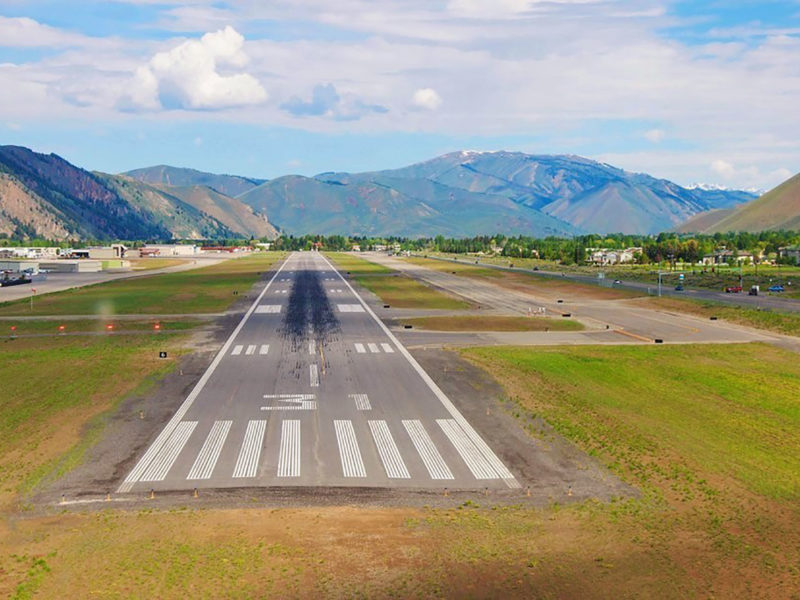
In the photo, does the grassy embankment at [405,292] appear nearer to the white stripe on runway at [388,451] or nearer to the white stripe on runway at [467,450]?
the white stripe on runway at [467,450]

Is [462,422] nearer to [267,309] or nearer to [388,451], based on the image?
[388,451]

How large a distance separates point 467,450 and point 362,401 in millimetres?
12014

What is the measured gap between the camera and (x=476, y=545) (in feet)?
92.0

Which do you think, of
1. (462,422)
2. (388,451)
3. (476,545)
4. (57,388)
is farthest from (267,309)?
(476,545)

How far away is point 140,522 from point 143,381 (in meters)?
28.3

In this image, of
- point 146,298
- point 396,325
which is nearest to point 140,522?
point 396,325

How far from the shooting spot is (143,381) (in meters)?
56.6

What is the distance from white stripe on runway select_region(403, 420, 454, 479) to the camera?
3638 centimetres

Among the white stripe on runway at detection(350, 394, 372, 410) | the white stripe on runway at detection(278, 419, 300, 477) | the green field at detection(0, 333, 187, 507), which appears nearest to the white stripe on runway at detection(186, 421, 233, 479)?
the white stripe on runway at detection(278, 419, 300, 477)

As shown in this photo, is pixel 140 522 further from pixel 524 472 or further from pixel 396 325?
pixel 396 325

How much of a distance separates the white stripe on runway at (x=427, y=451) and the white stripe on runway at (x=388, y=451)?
1.18 m

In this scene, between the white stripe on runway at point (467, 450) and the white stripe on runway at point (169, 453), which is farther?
the white stripe on runway at point (467, 450)

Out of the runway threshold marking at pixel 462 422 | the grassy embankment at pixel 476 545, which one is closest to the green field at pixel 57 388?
the grassy embankment at pixel 476 545

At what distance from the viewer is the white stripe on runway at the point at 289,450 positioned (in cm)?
3641
